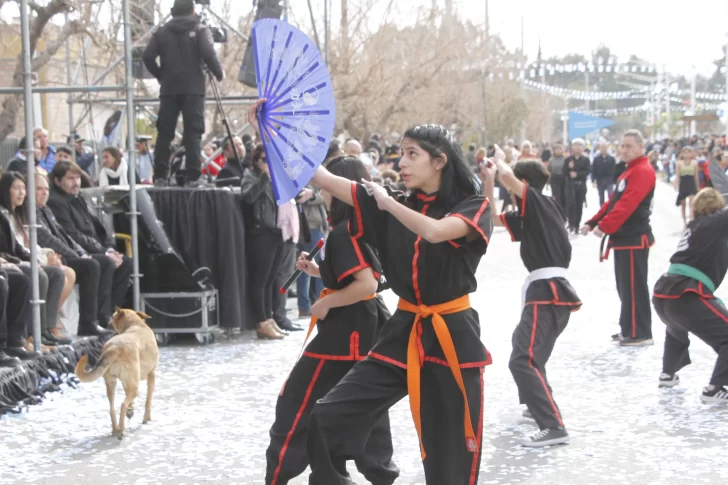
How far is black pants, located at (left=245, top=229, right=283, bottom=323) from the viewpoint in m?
10.2

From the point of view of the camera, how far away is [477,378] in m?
4.13

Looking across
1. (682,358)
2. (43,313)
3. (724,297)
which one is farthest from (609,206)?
(43,313)

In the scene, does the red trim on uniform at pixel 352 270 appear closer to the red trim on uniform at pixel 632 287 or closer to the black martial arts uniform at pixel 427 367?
the black martial arts uniform at pixel 427 367

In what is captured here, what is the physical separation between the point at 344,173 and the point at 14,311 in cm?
372

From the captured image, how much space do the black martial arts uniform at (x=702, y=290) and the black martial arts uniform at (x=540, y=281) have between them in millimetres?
1029

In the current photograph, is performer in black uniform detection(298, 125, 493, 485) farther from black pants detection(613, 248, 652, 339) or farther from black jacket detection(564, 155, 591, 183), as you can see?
black jacket detection(564, 155, 591, 183)

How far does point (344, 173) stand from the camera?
193 inches

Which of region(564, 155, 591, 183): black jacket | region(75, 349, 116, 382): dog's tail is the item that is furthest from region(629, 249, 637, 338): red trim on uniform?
region(564, 155, 591, 183): black jacket

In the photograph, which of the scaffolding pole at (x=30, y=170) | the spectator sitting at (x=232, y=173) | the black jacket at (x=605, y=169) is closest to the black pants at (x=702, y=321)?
the scaffolding pole at (x=30, y=170)

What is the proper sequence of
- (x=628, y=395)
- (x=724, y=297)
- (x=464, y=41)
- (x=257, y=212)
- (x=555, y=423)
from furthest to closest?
(x=464, y=41) < (x=724, y=297) < (x=257, y=212) < (x=628, y=395) < (x=555, y=423)

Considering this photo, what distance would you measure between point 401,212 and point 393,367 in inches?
24.8

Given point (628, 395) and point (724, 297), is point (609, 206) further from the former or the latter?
point (724, 297)

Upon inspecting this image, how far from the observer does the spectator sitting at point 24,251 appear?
26.5 ft

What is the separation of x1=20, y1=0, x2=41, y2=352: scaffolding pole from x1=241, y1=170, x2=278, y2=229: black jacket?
2.75 metres
